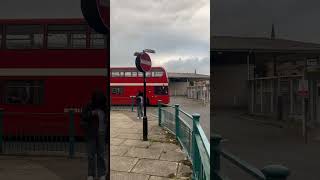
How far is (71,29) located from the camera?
1880mm

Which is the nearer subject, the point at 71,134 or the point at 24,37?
the point at 71,134

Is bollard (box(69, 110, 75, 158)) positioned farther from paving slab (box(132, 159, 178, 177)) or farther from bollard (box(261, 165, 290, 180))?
paving slab (box(132, 159, 178, 177))

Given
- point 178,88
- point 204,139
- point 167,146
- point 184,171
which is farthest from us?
point 167,146

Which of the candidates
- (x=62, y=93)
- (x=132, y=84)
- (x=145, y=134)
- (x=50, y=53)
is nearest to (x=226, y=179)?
(x=62, y=93)

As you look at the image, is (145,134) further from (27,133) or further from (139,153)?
(27,133)

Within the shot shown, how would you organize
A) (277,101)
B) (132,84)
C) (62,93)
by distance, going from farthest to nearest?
(132,84) → (62,93) → (277,101)

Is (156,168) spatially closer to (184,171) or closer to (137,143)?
(184,171)

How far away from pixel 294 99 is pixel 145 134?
469 cm

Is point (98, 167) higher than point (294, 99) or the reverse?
the reverse

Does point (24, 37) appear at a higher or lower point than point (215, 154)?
higher

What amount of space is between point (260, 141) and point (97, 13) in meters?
1.55

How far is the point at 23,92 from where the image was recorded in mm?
2139

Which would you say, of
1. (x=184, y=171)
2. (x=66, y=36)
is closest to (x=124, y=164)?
A: (x=184, y=171)

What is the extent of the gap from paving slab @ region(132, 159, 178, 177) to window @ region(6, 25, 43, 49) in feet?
6.35
